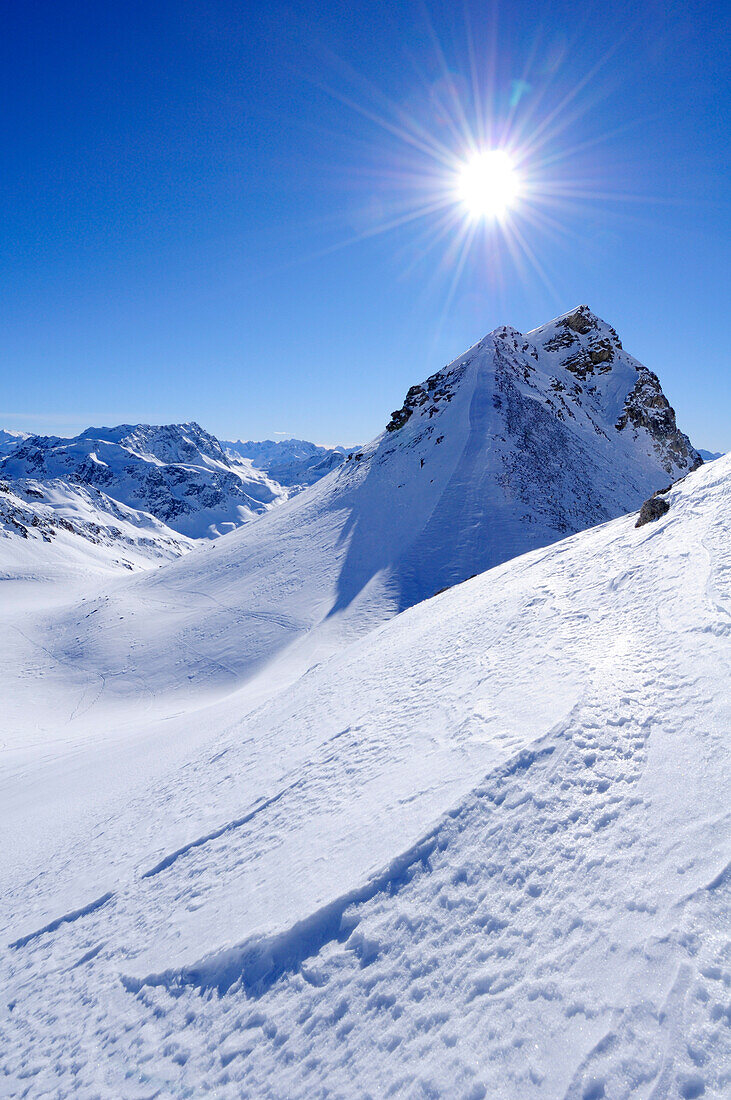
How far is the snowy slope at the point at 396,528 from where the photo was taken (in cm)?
2442

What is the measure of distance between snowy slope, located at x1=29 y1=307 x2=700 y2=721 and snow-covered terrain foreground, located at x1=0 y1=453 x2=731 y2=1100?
13542 millimetres

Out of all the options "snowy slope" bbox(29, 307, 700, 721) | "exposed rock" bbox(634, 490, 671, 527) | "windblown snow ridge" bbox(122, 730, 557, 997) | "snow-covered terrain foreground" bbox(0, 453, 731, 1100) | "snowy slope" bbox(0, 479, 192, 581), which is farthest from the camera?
"snowy slope" bbox(0, 479, 192, 581)

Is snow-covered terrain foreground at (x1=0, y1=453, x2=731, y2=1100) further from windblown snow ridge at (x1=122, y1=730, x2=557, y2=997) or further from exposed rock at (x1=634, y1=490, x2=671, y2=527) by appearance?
exposed rock at (x1=634, y1=490, x2=671, y2=527)

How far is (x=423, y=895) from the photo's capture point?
4168mm

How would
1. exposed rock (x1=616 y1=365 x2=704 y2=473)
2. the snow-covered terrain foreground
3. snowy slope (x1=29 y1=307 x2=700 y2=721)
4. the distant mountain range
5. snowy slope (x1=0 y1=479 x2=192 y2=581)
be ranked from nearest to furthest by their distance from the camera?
the snow-covered terrain foreground, snowy slope (x1=29 y1=307 x2=700 y2=721), the distant mountain range, exposed rock (x1=616 y1=365 x2=704 y2=473), snowy slope (x1=0 y1=479 x2=192 y2=581)

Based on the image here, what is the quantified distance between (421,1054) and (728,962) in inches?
84.4

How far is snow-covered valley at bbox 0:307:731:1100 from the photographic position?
3.05 meters

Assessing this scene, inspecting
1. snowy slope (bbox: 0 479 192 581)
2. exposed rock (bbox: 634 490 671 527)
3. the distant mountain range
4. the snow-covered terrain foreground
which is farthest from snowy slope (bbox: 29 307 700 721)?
snowy slope (bbox: 0 479 192 581)

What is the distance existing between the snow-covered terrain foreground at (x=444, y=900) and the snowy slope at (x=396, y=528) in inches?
533

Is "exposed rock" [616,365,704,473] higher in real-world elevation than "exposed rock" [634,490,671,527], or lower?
higher

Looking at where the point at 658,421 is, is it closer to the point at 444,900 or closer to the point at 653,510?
the point at 653,510

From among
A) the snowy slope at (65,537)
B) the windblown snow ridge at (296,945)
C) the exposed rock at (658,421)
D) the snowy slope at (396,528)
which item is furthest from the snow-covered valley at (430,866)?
the snowy slope at (65,537)

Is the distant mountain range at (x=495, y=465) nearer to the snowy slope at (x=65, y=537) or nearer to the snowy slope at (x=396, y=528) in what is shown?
the snowy slope at (x=396, y=528)

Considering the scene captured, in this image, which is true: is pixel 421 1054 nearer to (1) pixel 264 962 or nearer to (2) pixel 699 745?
(1) pixel 264 962
